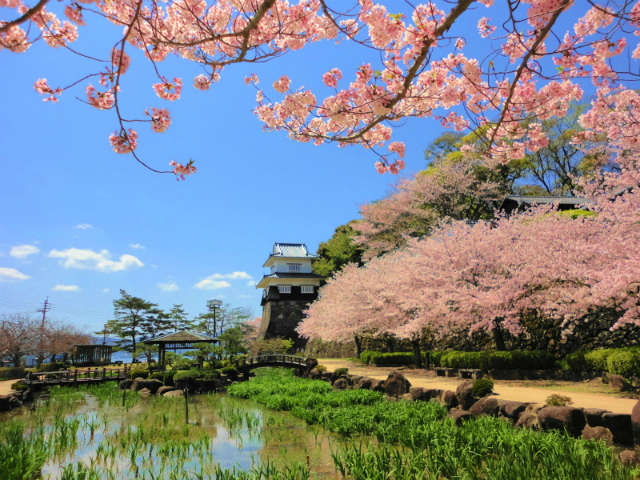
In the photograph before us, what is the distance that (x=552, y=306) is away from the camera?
429 inches

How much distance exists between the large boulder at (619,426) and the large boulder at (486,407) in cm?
193

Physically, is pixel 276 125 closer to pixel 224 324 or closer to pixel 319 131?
pixel 319 131

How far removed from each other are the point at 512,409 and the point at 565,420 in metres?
1.15

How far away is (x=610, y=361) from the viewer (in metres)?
9.63

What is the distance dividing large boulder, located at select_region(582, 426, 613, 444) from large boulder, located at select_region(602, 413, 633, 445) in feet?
0.37

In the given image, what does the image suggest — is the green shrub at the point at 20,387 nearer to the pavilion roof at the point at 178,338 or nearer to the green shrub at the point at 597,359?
the pavilion roof at the point at 178,338

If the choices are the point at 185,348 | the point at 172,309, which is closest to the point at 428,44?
the point at 185,348

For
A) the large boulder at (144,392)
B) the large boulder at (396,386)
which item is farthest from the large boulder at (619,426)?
the large boulder at (144,392)

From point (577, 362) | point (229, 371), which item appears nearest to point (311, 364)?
point (229, 371)

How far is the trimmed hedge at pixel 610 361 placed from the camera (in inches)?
358

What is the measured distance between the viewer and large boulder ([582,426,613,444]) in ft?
17.8

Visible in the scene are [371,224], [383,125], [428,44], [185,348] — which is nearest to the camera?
[428,44]

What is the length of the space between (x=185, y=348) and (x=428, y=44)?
18493mm

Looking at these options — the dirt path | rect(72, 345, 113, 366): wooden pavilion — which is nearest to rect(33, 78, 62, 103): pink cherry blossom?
the dirt path
